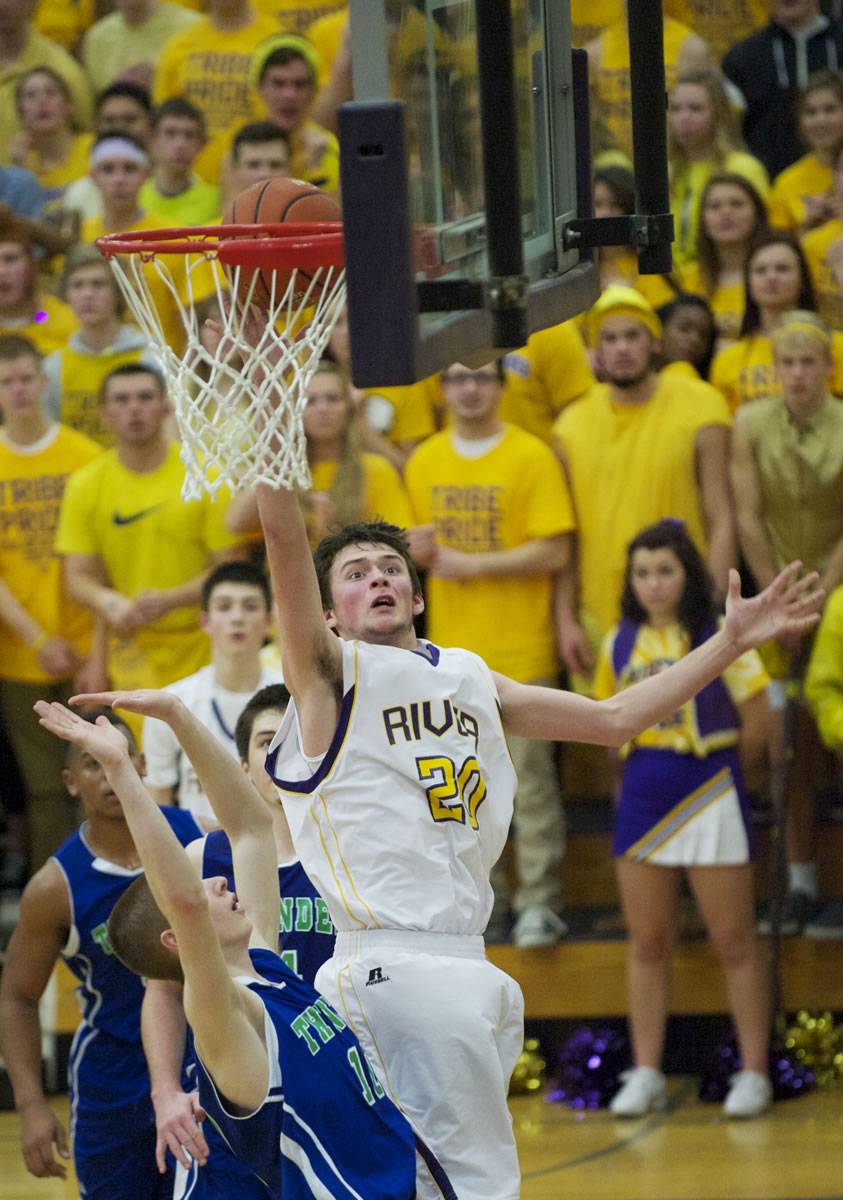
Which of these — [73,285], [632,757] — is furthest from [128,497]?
[632,757]

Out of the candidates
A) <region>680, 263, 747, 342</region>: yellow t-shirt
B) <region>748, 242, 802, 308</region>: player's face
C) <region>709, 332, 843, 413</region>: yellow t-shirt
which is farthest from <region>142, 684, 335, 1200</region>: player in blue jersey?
<region>680, 263, 747, 342</region>: yellow t-shirt

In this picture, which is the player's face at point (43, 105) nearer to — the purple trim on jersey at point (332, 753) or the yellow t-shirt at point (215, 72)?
the yellow t-shirt at point (215, 72)

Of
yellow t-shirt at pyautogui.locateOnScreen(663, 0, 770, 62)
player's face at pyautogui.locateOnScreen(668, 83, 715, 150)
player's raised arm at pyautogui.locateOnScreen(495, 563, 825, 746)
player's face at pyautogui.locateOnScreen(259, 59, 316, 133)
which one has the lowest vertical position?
player's raised arm at pyautogui.locateOnScreen(495, 563, 825, 746)

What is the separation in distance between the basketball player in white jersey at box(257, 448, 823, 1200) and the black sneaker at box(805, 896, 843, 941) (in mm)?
3308

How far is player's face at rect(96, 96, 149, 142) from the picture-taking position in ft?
31.2

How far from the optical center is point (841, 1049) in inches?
276

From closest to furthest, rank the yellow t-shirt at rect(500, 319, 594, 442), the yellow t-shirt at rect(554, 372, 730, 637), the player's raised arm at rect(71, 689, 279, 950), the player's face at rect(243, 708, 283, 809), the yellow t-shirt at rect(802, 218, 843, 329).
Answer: the player's raised arm at rect(71, 689, 279, 950) → the player's face at rect(243, 708, 283, 809) → the yellow t-shirt at rect(554, 372, 730, 637) → the yellow t-shirt at rect(500, 319, 594, 442) → the yellow t-shirt at rect(802, 218, 843, 329)

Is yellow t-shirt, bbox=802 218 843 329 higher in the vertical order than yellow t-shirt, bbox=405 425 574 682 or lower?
higher

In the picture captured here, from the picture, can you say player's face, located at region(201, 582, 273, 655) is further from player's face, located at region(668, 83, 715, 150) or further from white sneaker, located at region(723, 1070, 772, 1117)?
player's face, located at region(668, 83, 715, 150)

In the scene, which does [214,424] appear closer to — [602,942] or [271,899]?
[271,899]

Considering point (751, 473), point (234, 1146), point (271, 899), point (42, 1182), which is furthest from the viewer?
point (751, 473)

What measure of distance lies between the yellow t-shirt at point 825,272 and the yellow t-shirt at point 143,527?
9.20ft

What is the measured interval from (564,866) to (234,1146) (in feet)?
13.8

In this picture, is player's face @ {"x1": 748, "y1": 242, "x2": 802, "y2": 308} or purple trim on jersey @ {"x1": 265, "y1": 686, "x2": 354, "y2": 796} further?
player's face @ {"x1": 748, "y1": 242, "x2": 802, "y2": 308}
